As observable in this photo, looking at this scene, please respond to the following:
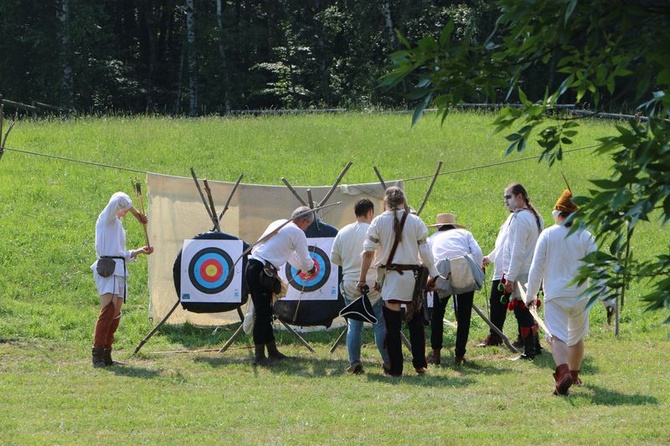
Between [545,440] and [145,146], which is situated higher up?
[145,146]

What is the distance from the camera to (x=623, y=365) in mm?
10211

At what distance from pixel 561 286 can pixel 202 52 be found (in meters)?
32.8

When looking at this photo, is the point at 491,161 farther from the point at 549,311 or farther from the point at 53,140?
the point at 549,311

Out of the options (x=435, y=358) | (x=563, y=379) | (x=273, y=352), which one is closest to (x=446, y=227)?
(x=435, y=358)

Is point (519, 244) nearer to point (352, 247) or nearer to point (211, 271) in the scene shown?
point (352, 247)

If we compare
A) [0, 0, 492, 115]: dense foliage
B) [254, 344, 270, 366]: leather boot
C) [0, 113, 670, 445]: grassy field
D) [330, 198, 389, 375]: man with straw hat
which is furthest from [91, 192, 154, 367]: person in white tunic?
[0, 0, 492, 115]: dense foliage

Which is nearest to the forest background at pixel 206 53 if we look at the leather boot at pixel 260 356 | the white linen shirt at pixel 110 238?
the leather boot at pixel 260 356

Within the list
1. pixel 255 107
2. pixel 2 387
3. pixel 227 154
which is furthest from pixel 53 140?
pixel 255 107

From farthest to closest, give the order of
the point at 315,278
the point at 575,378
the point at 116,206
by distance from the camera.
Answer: the point at 315,278 → the point at 116,206 → the point at 575,378

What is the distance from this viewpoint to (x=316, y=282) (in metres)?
11.7

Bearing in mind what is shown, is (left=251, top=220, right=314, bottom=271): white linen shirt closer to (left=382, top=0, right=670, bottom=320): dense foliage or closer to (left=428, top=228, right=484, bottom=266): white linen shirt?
(left=428, top=228, right=484, bottom=266): white linen shirt

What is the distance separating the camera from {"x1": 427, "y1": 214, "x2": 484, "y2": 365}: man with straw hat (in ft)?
33.9

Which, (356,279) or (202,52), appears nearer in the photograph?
(356,279)

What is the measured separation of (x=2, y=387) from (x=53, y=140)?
1352 centimetres
